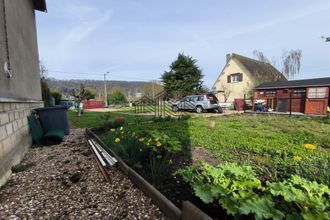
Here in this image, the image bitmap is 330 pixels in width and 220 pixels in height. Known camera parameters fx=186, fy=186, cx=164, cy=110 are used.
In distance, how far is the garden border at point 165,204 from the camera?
129 centimetres

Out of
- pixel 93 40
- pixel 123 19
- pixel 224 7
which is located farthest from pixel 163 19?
pixel 93 40

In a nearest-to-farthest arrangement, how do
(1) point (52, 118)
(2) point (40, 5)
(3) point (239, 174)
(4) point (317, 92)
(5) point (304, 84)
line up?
(3) point (239, 174) → (1) point (52, 118) → (2) point (40, 5) → (4) point (317, 92) → (5) point (304, 84)

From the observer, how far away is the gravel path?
1.77 meters

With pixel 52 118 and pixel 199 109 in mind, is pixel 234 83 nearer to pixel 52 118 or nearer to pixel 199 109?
pixel 199 109

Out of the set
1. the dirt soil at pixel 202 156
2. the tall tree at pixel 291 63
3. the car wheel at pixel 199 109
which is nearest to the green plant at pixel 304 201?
the dirt soil at pixel 202 156

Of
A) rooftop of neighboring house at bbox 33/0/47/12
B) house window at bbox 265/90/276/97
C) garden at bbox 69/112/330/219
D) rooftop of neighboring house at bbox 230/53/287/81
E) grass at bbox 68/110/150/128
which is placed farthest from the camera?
rooftop of neighboring house at bbox 230/53/287/81

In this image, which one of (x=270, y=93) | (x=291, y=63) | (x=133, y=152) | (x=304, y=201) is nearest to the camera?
(x=304, y=201)

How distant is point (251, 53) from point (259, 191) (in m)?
31.3

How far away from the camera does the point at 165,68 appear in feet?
86.2

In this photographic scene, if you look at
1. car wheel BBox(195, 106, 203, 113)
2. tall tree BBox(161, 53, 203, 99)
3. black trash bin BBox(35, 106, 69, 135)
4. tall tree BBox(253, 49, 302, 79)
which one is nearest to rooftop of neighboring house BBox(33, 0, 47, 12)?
black trash bin BBox(35, 106, 69, 135)

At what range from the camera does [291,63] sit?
24.4 m

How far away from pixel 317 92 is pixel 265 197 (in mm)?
14909

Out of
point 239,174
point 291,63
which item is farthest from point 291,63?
point 239,174

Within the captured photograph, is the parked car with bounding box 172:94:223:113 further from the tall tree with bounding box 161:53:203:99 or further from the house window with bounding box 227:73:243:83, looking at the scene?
the tall tree with bounding box 161:53:203:99
